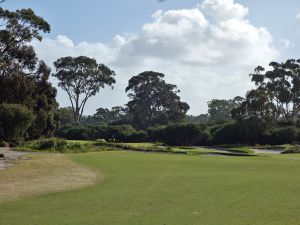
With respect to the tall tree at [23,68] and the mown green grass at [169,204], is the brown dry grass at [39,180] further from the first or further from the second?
the tall tree at [23,68]

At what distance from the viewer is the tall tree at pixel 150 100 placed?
104m

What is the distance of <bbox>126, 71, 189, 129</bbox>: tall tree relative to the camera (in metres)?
104

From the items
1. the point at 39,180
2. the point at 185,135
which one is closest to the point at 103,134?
the point at 185,135

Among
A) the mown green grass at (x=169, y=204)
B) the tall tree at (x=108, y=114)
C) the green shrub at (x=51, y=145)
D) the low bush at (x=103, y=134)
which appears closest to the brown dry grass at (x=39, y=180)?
the mown green grass at (x=169, y=204)

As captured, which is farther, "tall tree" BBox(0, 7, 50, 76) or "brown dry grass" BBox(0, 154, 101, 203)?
"tall tree" BBox(0, 7, 50, 76)

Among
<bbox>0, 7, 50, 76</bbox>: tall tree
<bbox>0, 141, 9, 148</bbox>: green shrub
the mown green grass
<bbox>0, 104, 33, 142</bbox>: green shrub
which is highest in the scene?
<bbox>0, 7, 50, 76</bbox>: tall tree

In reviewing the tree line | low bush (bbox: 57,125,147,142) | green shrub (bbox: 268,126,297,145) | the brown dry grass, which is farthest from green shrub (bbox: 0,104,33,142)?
green shrub (bbox: 268,126,297,145)

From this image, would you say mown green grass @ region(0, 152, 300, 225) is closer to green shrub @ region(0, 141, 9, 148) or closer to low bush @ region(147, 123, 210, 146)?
green shrub @ region(0, 141, 9, 148)

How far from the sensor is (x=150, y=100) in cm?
10562

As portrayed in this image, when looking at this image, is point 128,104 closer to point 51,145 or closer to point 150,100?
point 150,100

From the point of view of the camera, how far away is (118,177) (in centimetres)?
1920

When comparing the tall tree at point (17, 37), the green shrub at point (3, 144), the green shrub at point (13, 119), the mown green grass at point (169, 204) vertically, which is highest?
the tall tree at point (17, 37)

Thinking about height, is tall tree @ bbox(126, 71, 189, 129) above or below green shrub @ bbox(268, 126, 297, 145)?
above

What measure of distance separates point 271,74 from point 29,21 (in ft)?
176
